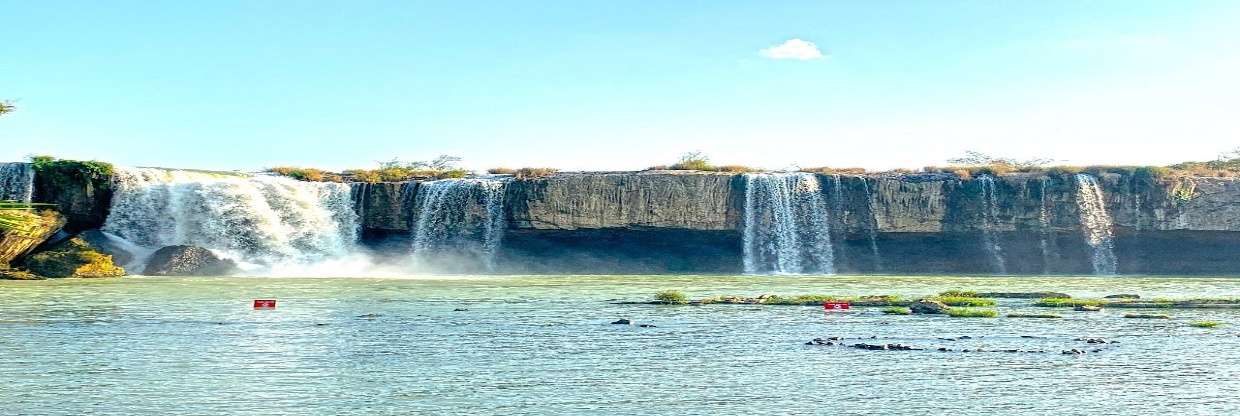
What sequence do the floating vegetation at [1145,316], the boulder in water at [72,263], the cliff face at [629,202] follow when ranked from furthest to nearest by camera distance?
the cliff face at [629,202], the boulder in water at [72,263], the floating vegetation at [1145,316]

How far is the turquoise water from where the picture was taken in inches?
614

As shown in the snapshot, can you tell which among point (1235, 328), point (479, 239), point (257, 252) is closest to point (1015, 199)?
point (479, 239)

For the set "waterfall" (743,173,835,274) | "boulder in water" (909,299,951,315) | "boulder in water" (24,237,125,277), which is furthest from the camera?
"waterfall" (743,173,835,274)

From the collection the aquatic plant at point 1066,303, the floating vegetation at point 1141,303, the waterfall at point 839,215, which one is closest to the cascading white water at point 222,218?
the waterfall at point 839,215

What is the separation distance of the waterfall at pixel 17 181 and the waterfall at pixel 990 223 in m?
43.3

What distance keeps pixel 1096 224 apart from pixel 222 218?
132 feet

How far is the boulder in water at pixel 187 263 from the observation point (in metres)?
54.2

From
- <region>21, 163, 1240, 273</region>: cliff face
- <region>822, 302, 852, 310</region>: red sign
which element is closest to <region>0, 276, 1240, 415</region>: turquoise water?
<region>822, 302, 852, 310</region>: red sign

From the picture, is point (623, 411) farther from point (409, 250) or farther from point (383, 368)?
point (409, 250)

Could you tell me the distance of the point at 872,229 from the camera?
2480 inches

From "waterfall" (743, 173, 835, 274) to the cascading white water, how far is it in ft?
62.9

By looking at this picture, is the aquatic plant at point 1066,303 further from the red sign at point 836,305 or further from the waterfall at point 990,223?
the waterfall at point 990,223

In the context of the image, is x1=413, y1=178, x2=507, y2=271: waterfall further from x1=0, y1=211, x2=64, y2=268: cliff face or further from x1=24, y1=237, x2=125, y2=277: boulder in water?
x1=0, y1=211, x2=64, y2=268: cliff face

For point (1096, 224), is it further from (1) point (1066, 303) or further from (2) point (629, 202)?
(1) point (1066, 303)
